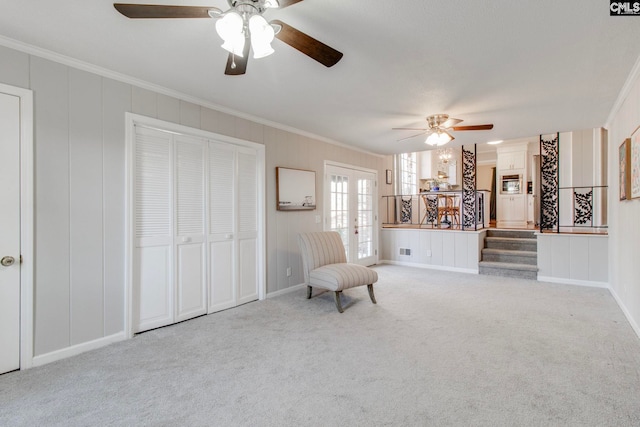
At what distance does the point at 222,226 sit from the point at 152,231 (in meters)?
0.81

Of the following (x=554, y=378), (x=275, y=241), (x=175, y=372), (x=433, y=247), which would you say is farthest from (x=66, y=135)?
(x=433, y=247)

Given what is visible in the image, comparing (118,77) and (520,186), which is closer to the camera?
(118,77)

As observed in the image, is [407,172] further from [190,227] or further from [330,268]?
[190,227]

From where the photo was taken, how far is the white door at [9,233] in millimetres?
2291

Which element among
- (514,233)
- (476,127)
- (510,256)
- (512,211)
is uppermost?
(476,127)

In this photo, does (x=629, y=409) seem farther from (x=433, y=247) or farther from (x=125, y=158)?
(x=433, y=247)

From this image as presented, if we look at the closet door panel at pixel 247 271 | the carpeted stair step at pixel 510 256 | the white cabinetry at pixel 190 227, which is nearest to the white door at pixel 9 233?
the white cabinetry at pixel 190 227

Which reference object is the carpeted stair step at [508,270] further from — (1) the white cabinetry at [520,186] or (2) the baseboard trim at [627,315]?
(1) the white cabinetry at [520,186]

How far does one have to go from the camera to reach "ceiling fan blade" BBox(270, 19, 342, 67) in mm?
1681

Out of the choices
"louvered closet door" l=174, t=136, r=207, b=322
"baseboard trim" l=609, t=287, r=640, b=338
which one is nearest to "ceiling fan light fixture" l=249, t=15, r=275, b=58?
"louvered closet door" l=174, t=136, r=207, b=322

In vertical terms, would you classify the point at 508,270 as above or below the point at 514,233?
below

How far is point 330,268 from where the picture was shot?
3.91 m

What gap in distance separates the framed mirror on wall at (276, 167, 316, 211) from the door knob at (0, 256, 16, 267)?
2.74 meters

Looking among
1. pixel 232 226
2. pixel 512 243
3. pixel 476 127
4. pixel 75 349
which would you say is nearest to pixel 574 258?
pixel 512 243
